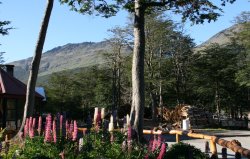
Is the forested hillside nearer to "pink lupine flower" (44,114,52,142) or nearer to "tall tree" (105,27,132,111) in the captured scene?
"tall tree" (105,27,132,111)

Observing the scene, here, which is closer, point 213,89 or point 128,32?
point 128,32

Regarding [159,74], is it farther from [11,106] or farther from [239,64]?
[11,106]

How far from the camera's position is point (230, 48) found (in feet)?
209

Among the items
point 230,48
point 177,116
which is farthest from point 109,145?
point 230,48

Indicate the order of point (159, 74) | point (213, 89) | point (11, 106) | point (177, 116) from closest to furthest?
point (11, 106) < point (177, 116) < point (159, 74) < point (213, 89)

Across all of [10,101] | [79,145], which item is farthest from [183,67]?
[79,145]

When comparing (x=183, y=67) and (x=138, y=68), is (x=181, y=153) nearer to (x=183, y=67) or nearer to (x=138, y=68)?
(x=138, y=68)

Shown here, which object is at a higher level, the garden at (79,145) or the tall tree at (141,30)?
the tall tree at (141,30)

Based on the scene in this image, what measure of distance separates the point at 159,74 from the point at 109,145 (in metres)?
47.9

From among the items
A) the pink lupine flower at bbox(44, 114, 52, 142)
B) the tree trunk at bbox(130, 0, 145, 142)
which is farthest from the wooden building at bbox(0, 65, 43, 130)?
the pink lupine flower at bbox(44, 114, 52, 142)

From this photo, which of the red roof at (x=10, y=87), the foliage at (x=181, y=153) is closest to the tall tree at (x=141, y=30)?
the foliage at (x=181, y=153)

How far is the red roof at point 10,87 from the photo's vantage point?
3120 cm

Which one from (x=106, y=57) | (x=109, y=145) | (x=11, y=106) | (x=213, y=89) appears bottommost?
(x=109, y=145)

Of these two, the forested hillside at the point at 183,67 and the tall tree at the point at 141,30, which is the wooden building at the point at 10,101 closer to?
the tall tree at the point at 141,30
